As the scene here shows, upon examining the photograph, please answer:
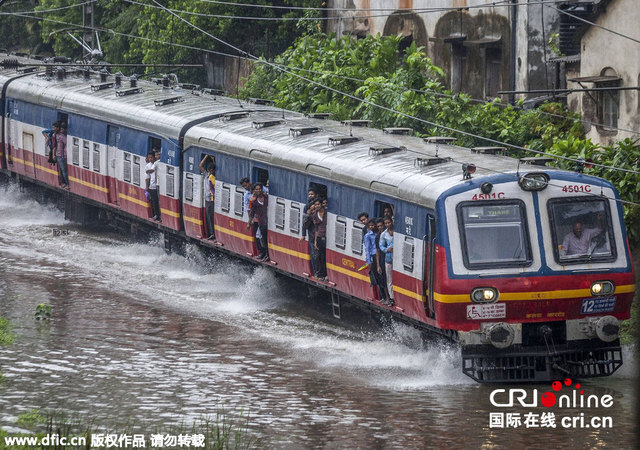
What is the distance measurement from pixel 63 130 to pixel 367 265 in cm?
1457

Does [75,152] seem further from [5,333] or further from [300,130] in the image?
[5,333]

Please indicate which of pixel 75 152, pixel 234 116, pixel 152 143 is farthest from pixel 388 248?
pixel 75 152

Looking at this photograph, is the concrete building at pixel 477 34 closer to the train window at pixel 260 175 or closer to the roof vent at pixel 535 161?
the train window at pixel 260 175

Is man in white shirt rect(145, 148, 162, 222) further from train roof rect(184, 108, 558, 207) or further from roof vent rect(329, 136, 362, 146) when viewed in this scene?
roof vent rect(329, 136, 362, 146)

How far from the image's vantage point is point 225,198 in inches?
997

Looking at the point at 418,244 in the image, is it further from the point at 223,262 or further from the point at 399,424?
the point at 223,262

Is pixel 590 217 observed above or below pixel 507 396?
above

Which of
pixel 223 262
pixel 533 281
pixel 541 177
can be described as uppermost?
pixel 541 177

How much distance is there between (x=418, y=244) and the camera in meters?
18.8

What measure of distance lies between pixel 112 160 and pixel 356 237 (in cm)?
1080

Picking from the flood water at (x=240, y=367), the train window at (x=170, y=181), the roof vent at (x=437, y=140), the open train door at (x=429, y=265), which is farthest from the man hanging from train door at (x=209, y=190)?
the open train door at (x=429, y=265)

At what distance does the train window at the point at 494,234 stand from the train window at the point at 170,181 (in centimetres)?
1051

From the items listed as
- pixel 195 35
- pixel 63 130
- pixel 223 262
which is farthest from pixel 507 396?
pixel 195 35

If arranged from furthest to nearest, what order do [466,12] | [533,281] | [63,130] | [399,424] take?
1. [466,12]
2. [63,130]
3. [533,281]
4. [399,424]
